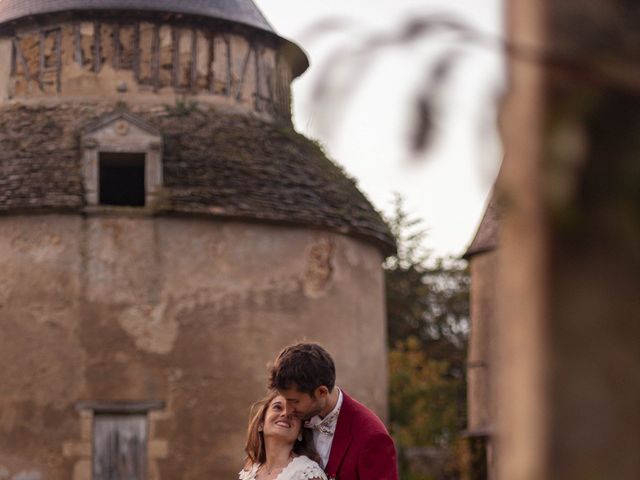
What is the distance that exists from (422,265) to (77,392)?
1727 cm

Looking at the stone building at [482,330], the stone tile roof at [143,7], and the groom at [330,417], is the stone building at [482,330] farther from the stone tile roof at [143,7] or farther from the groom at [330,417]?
the groom at [330,417]

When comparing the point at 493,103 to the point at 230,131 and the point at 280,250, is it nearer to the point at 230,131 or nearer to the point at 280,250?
the point at 280,250

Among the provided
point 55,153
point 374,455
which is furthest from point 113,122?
point 374,455

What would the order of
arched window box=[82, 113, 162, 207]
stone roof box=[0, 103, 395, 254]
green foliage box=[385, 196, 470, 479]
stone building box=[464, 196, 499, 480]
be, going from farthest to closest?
green foliage box=[385, 196, 470, 479] < stone building box=[464, 196, 499, 480] < arched window box=[82, 113, 162, 207] < stone roof box=[0, 103, 395, 254]

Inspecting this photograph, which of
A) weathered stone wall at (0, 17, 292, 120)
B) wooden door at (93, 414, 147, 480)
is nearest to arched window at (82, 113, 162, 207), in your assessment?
weathered stone wall at (0, 17, 292, 120)

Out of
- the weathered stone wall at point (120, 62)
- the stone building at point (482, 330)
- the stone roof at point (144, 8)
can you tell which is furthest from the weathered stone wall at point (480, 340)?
the weathered stone wall at point (120, 62)

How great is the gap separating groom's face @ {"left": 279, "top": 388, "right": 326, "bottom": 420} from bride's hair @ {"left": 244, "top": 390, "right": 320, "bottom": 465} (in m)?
0.20

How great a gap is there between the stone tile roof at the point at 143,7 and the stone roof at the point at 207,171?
4.38 ft

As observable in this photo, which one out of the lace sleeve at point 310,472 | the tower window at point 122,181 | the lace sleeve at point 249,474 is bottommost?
the lace sleeve at point 249,474

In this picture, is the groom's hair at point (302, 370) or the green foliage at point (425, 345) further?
the green foliage at point (425, 345)

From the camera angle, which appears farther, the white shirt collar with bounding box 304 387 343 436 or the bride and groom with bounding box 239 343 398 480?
the white shirt collar with bounding box 304 387 343 436

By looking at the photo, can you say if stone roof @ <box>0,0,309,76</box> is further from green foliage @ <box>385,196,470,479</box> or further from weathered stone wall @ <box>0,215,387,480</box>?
green foliage @ <box>385,196,470,479</box>

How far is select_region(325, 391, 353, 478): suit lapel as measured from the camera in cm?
604

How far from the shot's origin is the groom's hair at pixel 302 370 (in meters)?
5.77
